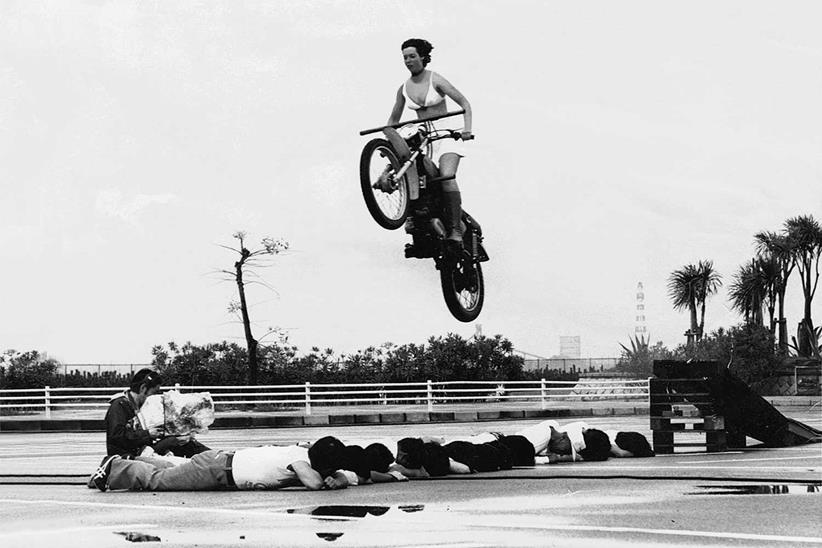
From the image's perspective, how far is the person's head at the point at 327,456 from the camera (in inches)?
477

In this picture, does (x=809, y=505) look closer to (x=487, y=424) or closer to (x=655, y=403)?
(x=655, y=403)

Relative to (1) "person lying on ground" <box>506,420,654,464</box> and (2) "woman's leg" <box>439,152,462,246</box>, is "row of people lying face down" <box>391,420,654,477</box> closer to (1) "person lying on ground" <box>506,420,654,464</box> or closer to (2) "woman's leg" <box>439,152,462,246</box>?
(1) "person lying on ground" <box>506,420,654,464</box>

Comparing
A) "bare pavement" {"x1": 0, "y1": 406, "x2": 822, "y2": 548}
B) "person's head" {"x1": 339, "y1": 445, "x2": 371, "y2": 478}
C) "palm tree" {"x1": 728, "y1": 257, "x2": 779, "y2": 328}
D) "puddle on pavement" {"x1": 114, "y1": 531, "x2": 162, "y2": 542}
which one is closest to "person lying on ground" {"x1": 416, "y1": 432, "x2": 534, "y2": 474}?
"bare pavement" {"x1": 0, "y1": 406, "x2": 822, "y2": 548}

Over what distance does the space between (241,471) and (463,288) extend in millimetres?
2383

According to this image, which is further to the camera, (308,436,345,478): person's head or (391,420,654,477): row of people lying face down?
(391,420,654,477): row of people lying face down

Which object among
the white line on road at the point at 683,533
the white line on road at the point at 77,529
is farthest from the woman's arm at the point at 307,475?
the white line on road at the point at 683,533

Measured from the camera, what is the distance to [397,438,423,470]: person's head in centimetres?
1313

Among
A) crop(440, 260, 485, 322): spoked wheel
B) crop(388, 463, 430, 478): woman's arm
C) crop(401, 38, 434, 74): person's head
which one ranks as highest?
crop(401, 38, 434, 74): person's head

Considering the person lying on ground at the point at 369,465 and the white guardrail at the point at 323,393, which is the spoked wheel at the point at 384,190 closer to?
the person lying on ground at the point at 369,465

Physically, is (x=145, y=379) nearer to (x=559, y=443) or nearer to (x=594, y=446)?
(x=559, y=443)

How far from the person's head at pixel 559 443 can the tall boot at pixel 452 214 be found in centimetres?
401

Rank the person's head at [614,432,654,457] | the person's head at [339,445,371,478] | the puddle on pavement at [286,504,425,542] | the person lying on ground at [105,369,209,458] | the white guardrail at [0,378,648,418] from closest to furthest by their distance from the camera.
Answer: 1. the puddle on pavement at [286,504,425,542]
2. the person's head at [339,445,371,478]
3. the person lying on ground at [105,369,209,458]
4. the person's head at [614,432,654,457]
5. the white guardrail at [0,378,648,418]

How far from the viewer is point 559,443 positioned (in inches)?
601

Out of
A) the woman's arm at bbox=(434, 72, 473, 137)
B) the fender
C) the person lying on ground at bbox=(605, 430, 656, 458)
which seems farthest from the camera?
the person lying on ground at bbox=(605, 430, 656, 458)
